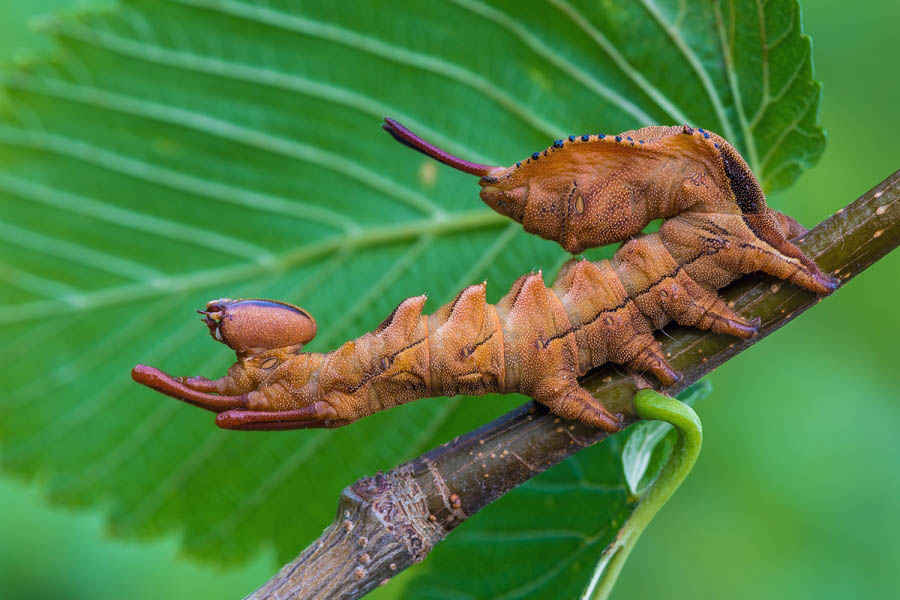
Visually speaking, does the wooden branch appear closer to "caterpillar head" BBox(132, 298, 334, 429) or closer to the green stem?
the green stem

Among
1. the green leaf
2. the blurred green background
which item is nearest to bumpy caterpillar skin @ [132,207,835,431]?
the green leaf

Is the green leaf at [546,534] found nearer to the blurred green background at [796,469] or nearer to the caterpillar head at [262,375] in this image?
the caterpillar head at [262,375]

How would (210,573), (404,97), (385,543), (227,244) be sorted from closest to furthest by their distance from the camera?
(385,543) → (404,97) → (227,244) → (210,573)

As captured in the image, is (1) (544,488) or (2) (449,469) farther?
(1) (544,488)

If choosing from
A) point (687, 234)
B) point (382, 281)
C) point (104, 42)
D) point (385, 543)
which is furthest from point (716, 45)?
point (104, 42)

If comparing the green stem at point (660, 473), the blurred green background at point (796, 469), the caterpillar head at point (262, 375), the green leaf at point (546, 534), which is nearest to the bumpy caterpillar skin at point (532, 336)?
the caterpillar head at point (262, 375)

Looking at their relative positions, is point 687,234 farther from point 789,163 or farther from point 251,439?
point 251,439

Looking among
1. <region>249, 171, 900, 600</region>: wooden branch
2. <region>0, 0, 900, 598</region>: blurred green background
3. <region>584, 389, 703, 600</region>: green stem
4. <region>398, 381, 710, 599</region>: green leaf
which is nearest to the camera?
<region>584, 389, 703, 600</region>: green stem
